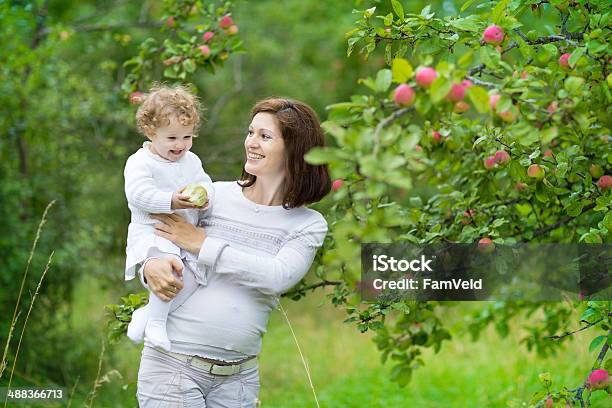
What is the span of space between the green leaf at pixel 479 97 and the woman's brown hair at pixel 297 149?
2.82 feet

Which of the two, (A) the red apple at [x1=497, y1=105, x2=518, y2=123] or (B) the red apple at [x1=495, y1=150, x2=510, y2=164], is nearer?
(A) the red apple at [x1=497, y1=105, x2=518, y2=123]

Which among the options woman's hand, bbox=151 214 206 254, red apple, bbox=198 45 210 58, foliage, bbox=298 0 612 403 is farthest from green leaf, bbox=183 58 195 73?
woman's hand, bbox=151 214 206 254

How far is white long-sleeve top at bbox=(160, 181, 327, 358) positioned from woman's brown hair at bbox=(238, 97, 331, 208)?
0.20 ft

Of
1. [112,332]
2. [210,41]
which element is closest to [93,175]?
[210,41]

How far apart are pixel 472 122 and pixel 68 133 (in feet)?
10.3

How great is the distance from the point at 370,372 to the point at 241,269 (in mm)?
4026

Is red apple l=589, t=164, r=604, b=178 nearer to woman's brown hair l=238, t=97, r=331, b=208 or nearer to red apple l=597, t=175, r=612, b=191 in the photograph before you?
red apple l=597, t=175, r=612, b=191

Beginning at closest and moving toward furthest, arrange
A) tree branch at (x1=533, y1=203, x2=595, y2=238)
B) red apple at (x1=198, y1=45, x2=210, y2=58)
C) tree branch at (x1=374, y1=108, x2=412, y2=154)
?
tree branch at (x1=374, y1=108, x2=412, y2=154), tree branch at (x1=533, y1=203, x2=595, y2=238), red apple at (x1=198, y1=45, x2=210, y2=58)

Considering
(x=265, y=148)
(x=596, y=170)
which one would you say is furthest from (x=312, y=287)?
(x=596, y=170)

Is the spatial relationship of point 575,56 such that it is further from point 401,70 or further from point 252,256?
point 252,256

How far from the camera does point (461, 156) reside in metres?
3.61

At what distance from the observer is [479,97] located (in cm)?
183

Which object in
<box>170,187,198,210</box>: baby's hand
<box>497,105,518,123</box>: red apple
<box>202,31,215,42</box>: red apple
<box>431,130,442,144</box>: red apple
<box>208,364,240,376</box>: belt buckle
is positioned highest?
<box>202,31,215,42</box>: red apple

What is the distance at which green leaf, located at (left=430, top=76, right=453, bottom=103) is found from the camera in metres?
1.78
